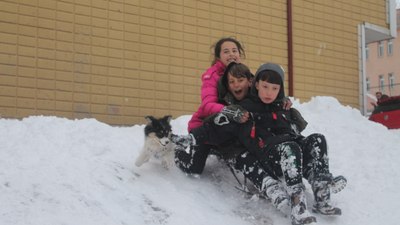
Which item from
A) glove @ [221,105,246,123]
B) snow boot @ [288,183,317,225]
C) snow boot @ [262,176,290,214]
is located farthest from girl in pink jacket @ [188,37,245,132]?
snow boot @ [288,183,317,225]

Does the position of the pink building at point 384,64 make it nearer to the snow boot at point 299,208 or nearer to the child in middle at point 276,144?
the child in middle at point 276,144

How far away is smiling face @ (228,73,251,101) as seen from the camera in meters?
4.55

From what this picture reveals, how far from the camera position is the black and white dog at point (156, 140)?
4246mm

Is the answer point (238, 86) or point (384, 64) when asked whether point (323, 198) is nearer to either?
point (238, 86)

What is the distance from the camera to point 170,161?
4.49 metres

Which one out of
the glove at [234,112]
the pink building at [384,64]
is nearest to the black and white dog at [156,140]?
the glove at [234,112]

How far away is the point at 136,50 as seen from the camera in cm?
769

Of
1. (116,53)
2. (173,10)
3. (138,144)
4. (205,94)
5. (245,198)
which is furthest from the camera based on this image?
(173,10)

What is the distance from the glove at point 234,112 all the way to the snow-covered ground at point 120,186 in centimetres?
73

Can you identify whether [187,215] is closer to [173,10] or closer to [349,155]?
[349,155]

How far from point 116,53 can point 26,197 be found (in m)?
4.35

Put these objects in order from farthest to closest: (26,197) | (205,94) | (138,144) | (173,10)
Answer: (173,10), (138,144), (205,94), (26,197)

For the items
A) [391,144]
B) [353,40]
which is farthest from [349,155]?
[353,40]

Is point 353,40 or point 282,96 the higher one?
point 353,40
